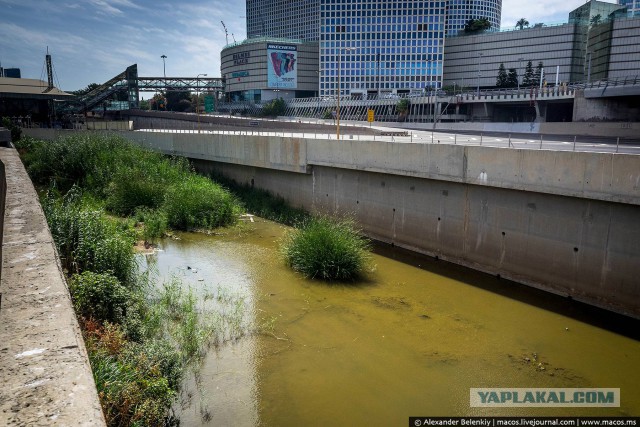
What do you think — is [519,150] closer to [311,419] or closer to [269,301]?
[269,301]

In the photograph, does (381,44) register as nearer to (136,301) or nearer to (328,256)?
(328,256)

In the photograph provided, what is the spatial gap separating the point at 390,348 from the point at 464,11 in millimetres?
151978

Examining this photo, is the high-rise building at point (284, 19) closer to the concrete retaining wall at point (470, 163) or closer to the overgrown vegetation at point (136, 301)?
the concrete retaining wall at point (470, 163)

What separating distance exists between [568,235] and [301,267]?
7.71m


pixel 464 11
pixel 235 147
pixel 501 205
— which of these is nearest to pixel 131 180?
pixel 235 147

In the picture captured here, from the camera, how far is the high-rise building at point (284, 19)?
150 meters

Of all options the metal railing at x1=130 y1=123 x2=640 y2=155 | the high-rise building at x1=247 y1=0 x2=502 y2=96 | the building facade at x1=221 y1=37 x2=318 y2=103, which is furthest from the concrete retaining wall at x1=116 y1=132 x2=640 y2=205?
the building facade at x1=221 y1=37 x2=318 y2=103

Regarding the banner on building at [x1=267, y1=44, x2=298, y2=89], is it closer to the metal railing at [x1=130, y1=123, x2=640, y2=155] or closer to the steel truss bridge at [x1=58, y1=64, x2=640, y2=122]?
the steel truss bridge at [x1=58, y1=64, x2=640, y2=122]

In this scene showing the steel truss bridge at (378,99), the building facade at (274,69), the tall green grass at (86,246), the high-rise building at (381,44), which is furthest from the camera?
the building facade at (274,69)

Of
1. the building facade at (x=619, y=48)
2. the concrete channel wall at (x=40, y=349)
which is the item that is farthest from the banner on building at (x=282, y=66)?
the concrete channel wall at (x=40, y=349)

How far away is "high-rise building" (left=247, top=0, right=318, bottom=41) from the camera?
150 metres

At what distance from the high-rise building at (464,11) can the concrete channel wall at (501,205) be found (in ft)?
445

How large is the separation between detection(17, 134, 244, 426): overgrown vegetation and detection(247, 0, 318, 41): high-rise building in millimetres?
136543

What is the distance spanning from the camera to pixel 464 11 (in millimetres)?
143625
